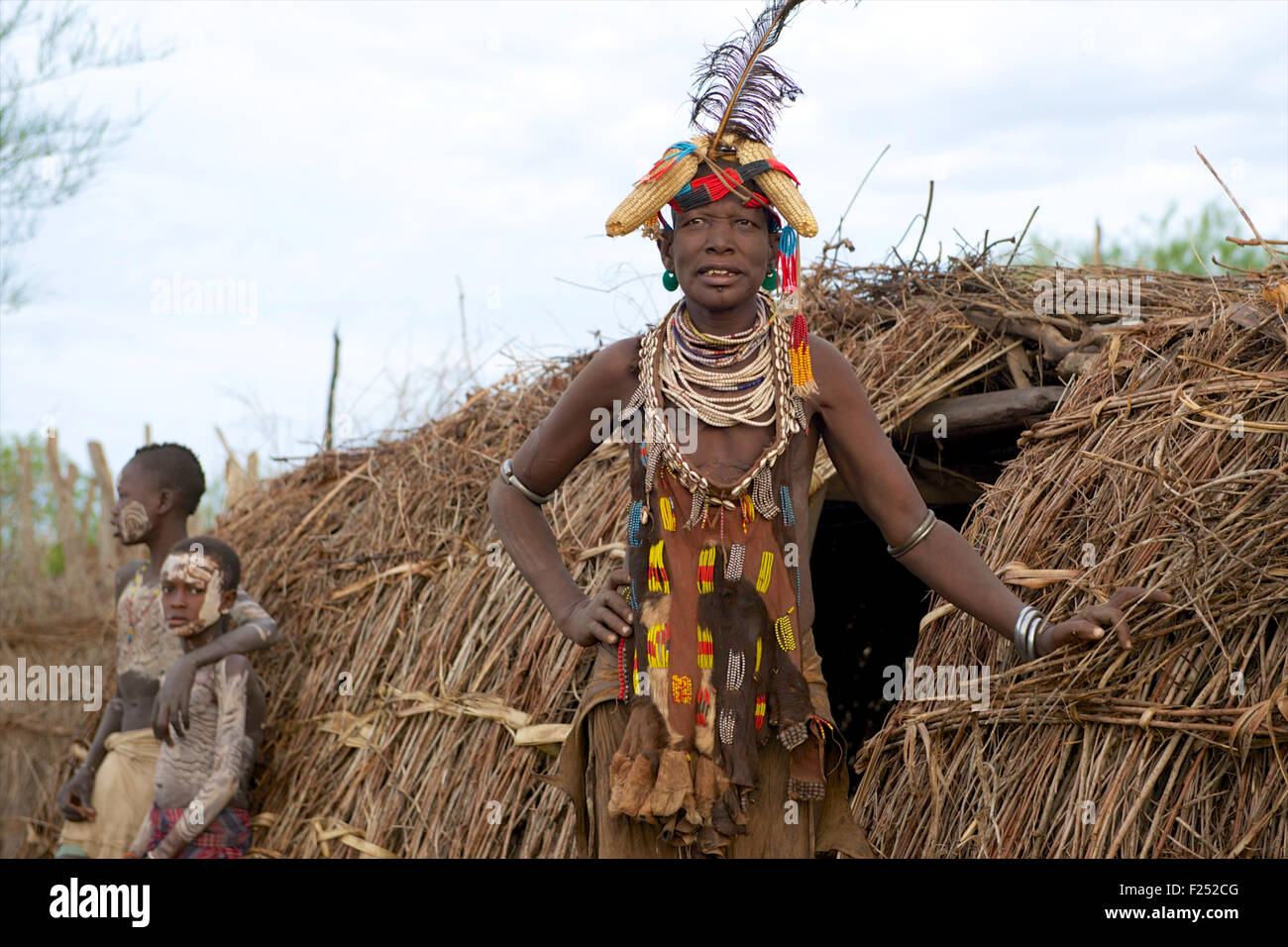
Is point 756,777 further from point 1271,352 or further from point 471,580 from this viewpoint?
point 471,580

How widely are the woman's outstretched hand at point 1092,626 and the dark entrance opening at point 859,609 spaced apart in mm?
2640

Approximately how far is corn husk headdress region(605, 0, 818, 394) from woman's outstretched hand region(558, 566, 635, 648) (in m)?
0.60

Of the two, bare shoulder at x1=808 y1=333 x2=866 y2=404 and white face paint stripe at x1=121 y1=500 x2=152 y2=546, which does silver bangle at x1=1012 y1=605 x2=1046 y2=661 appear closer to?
bare shoulder at x1=808 y1=333 x2=866 y2=404

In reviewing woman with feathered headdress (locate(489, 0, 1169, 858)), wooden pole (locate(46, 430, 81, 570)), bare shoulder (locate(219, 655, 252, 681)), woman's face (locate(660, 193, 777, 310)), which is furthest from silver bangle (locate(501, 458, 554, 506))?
wooden pole (locate(46, 430, 81, 570))

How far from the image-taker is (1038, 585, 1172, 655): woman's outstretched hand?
102 inches

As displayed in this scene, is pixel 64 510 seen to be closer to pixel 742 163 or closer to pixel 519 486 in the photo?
pixel 519 486

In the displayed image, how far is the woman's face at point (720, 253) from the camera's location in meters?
2.60

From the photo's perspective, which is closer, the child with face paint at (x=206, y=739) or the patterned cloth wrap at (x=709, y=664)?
the patterned cloth wrap at (x=709, y=664)

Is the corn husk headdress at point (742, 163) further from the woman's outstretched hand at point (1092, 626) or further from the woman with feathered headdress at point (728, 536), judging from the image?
the woman's outstretched hand at point (1092, 626)

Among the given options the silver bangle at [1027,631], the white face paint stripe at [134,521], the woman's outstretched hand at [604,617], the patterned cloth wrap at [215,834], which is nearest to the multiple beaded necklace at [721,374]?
the woman's outstretched hand at [604,617]

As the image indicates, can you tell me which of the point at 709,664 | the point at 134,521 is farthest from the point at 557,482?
the point at 134,521
